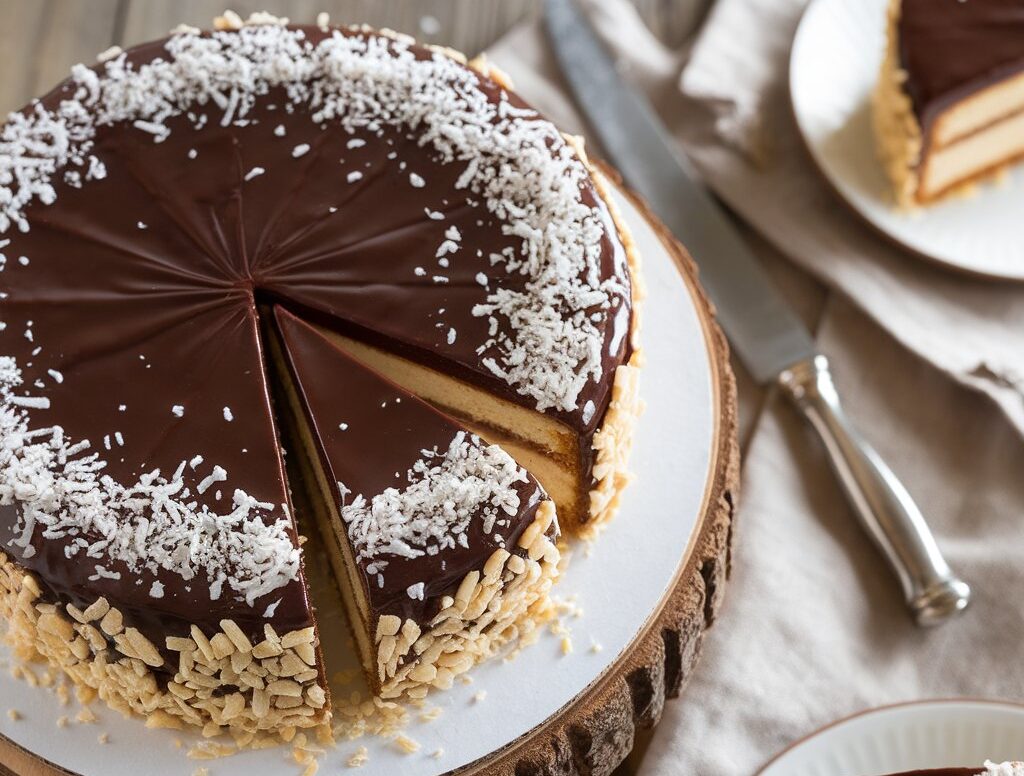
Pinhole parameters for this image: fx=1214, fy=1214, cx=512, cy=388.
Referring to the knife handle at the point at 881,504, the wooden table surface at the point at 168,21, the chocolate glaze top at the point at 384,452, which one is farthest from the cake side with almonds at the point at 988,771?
the wooden table surface at the point at 168,21

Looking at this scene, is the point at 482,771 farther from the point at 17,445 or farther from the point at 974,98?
the point at 974,98

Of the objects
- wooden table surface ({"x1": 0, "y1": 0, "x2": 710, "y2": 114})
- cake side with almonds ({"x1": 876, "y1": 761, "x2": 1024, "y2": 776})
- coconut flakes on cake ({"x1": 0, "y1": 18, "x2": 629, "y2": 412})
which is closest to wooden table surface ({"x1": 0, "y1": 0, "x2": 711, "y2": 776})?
wooden table surface ({"x1": 0, "y1": 0, "x2": 710, "y2": 114})

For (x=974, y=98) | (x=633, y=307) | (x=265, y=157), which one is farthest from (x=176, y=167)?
(x=974, y=98)

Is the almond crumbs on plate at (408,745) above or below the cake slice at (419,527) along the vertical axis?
below

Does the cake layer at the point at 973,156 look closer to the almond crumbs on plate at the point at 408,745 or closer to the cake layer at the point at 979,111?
the cake layer at the point at 979,111

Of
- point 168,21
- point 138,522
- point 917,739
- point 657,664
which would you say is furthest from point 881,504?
point 168,21

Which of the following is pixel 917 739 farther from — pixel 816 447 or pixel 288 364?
pixel 288 364
